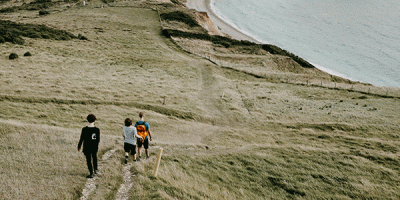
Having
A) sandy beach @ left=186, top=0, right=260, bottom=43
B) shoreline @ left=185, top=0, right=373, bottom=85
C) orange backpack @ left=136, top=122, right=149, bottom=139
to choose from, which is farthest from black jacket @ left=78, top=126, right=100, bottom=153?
sandy beach @ left=186, top=0, right=260, bottom=43

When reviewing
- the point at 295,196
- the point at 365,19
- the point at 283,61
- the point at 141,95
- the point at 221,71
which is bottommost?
the point at 295,196

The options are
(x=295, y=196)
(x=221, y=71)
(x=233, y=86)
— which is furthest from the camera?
(x=221, y=71)

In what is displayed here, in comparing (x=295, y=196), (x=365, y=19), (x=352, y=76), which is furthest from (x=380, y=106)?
(x=365, y=19)

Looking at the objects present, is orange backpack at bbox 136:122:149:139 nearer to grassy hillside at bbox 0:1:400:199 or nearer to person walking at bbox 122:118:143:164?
person walking at bbox 122:118:143:164

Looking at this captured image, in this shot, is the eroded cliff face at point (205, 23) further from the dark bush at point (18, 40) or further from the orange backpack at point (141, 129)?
the orange backpack at point (141, 129)

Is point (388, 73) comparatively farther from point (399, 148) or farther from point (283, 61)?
point (399, 148)

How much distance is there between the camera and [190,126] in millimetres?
22703

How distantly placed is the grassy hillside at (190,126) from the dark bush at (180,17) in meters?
27.5

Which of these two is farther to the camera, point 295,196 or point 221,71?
point 221,71

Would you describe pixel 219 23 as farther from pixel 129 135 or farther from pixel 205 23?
pixel 129 135

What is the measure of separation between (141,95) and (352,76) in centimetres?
6571

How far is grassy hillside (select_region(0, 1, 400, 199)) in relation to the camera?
39.7ft

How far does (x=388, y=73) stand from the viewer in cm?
7444

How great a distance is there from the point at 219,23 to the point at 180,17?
26.7 metres
